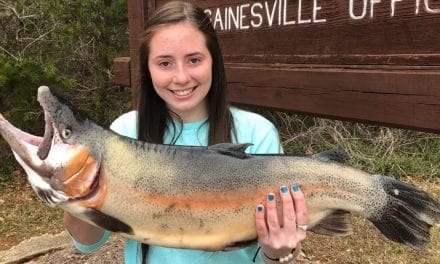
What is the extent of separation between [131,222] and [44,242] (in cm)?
355

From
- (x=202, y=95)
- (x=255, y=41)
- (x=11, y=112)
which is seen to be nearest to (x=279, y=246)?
(x=202, y=95)

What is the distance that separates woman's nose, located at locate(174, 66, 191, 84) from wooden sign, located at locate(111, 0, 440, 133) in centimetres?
75

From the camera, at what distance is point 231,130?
213 cm

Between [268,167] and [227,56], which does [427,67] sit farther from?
[227,56]

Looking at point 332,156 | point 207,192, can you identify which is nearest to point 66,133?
point 207,192

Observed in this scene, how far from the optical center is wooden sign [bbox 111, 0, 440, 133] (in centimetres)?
200

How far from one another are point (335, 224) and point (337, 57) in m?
0.89

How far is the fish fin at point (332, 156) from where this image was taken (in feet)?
5.67

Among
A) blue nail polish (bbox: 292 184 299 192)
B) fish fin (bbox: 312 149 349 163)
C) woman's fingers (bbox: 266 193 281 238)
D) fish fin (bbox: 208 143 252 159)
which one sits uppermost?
fish fin (bbox: 208 143 252 159)

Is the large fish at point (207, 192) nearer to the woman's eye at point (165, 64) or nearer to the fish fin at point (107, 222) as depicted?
the fish fin at point (107, 222)

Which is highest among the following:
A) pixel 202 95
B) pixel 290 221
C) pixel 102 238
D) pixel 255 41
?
pixel 255 41

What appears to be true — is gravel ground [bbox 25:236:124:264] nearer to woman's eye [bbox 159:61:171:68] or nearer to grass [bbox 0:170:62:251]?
grass [bbox 0:170:62:251]

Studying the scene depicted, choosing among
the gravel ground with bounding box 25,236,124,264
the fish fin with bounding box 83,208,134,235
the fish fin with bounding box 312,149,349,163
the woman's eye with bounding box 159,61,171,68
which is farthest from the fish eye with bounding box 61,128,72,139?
the gravel ground with bounding box 25,236,124,264

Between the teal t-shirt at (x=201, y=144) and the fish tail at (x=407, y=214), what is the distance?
0.53 metres
